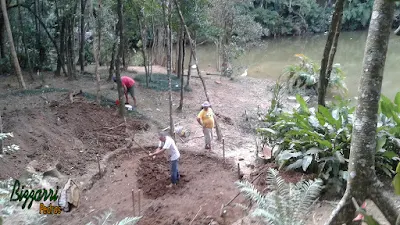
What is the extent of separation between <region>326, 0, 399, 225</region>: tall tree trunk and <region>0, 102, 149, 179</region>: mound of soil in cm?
563

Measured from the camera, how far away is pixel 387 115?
5551mm

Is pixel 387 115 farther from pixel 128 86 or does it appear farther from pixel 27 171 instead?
pixel 128 86

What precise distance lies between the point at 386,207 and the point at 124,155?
643 cm

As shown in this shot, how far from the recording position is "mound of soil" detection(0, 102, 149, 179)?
7.62 m

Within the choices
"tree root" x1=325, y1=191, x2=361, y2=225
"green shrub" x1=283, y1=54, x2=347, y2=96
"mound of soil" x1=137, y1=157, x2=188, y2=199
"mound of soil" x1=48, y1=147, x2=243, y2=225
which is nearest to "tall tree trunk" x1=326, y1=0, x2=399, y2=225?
"tree root" x1=325, y1=191, x2=361, y2=225

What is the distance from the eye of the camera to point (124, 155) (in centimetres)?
889

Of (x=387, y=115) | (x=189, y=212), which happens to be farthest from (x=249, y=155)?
(x=387, y=115)

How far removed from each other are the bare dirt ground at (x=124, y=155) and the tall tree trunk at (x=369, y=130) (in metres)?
1.25

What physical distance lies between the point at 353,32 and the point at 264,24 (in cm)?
972

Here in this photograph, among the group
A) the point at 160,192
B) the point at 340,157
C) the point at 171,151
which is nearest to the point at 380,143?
the point at 340,157

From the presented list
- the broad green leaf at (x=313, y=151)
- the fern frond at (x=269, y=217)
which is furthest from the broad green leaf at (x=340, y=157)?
the fern frond at (x=269, y=217)

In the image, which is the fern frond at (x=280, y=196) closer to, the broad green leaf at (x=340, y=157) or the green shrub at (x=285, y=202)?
the green shrub at (x=285, y=202)

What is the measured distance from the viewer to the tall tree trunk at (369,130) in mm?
3461

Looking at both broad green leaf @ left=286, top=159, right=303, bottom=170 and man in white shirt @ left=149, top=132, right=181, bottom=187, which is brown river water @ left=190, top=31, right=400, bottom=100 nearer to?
man in white shirt @ left=149, top=132, right=181, bottom=187
